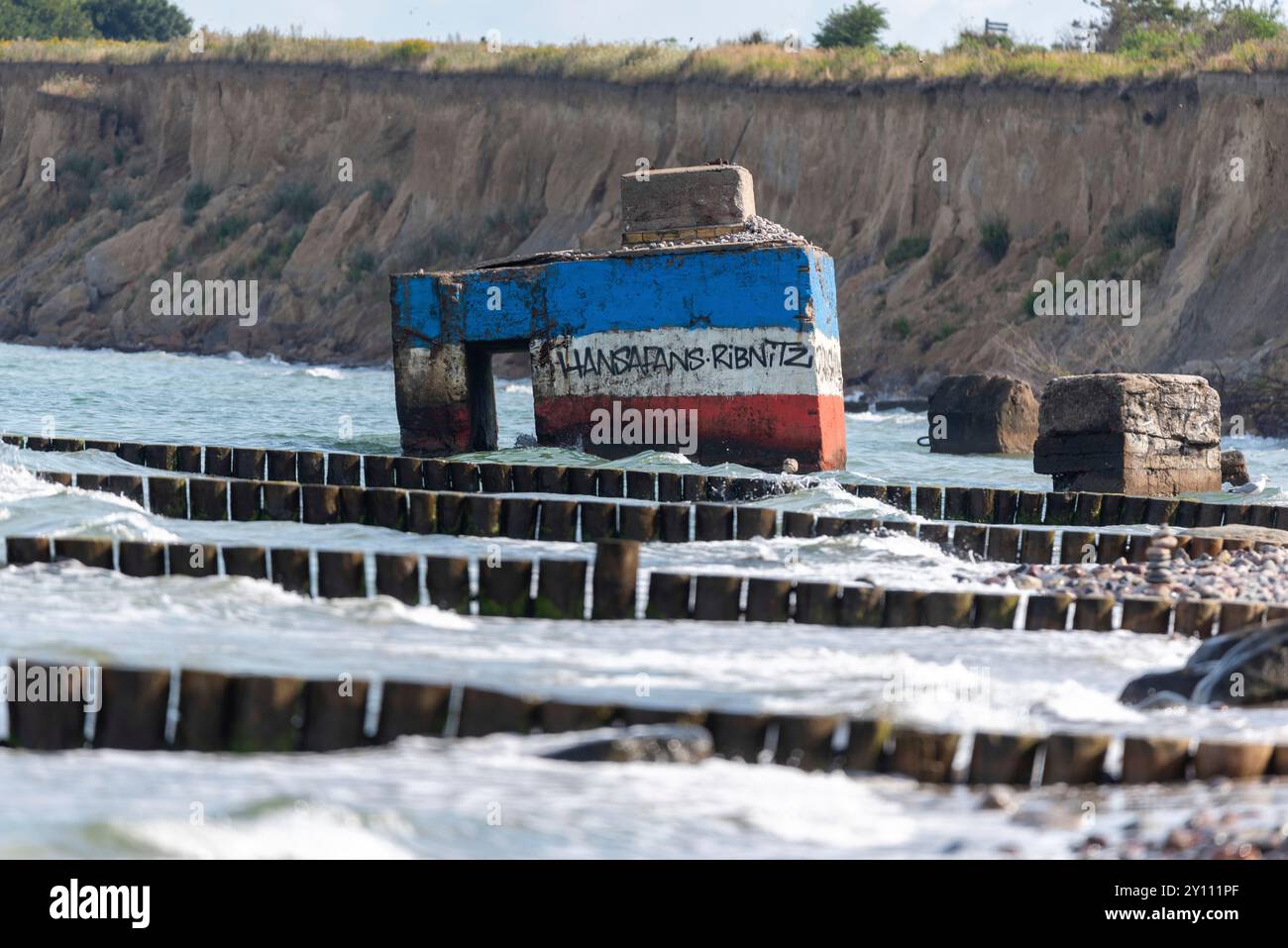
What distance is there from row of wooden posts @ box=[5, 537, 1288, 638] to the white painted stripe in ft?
29.2

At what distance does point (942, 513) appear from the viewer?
1791 cm

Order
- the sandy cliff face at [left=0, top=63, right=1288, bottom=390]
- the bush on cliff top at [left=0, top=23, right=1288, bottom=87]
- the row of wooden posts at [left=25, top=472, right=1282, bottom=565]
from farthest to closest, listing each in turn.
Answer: the bush on cliff top at [left=0, top=23, right=1288, bottom=87] → the sandy cliff face at [left=0, top=63, right=1288, bottom=390] → the row of wooden posts at [left=25, top=472, right=1282, bottom=565]

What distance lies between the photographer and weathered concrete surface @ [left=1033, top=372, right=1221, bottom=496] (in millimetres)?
19375

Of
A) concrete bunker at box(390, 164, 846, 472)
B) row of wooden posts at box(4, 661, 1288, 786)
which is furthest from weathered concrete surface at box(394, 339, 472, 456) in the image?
row of wooden posts at box(4, 661, 1288, 786)

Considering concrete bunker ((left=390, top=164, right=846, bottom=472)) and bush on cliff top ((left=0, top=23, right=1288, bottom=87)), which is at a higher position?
bush on cliff top ((left=0, top=23, right=1288, bottom=87))

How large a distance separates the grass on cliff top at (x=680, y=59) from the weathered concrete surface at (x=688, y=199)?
20858 millimetres

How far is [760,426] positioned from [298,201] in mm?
42622

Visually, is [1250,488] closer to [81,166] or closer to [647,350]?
[647,350]

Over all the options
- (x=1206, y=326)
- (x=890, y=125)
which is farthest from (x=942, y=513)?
(x=890, y=125)

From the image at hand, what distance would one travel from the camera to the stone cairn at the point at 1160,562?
12.4m

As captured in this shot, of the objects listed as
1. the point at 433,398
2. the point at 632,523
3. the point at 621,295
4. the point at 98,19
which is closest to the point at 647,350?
the point at 621,295

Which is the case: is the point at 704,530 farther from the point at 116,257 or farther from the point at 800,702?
the point at 116,257

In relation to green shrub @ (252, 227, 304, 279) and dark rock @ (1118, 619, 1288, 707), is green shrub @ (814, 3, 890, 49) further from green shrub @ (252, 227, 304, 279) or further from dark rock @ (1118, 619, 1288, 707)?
dark rock @ (1118, 619, 1288, 707)

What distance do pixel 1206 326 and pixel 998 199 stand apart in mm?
9632
